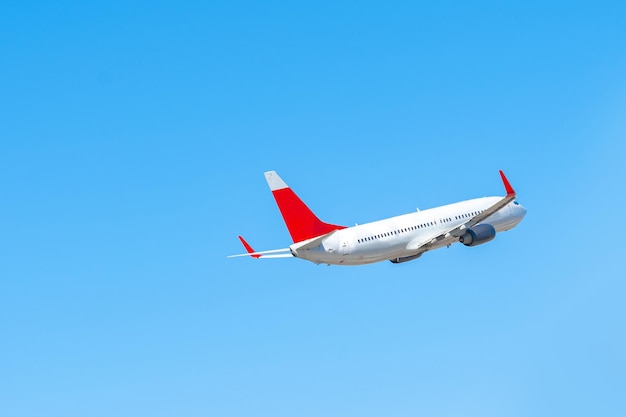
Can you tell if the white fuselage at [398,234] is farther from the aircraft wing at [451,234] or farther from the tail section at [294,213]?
the tail section at [294,213]

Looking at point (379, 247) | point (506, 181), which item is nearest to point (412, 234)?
point (379, 247)

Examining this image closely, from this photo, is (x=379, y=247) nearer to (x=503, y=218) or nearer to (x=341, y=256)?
(x=341, y=256)

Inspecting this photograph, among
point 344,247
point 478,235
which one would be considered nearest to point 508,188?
point 478,235

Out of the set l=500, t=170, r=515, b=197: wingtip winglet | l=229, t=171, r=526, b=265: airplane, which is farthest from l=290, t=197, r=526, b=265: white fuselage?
l=500, t=170, r=515, b=197: wingtip winglet

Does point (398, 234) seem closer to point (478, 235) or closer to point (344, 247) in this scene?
point (344, 247)

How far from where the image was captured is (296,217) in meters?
116

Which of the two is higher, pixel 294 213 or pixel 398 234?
pixel 294 213

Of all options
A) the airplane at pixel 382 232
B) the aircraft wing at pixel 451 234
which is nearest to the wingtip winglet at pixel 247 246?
the airplane at pixel 382 232

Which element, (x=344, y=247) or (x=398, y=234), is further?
(x=398, y=234)

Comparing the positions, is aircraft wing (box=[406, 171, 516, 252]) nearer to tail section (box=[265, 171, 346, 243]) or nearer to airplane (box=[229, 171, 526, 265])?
airplane (box=[229, 171, 526, 265])

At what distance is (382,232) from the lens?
11844 cm

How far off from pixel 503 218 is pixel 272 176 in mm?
32503

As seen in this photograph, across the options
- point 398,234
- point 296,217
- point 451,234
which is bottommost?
point 451,234

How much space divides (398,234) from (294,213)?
1305 centimetres
